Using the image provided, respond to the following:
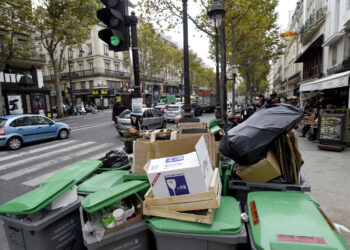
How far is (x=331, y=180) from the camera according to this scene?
173 inches

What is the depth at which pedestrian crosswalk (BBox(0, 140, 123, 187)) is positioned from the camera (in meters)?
5.38

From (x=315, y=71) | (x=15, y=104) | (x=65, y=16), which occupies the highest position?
(x=65, y=16)

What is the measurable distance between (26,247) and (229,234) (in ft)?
6.29

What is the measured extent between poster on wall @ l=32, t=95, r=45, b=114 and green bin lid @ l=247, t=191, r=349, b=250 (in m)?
23.0

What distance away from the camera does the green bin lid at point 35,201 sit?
1794 millimetres

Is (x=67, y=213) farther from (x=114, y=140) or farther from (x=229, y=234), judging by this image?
(x=114, y=140)

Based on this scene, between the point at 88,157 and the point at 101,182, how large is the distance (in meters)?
4.68

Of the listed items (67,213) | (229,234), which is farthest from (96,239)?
(229,234)

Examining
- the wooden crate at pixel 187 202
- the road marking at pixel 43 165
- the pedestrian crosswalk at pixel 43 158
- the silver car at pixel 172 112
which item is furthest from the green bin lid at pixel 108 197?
the silver car at pixel 172 112

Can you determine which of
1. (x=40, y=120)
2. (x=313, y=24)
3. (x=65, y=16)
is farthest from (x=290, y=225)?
(x=313, y=24)

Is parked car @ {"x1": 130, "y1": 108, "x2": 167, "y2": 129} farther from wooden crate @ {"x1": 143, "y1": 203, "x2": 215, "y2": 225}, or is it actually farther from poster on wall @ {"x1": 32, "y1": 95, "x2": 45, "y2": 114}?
poster on wall @ {"x1": 32, "y1": 95, "x2": 45, "y2": 114}

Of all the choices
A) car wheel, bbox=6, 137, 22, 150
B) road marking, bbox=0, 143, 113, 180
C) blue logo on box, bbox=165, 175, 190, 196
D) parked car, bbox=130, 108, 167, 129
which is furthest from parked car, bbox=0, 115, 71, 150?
blue logo on box, bbox=165, 175, 190, 196

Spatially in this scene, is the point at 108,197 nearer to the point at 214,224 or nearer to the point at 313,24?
the point at 214,224

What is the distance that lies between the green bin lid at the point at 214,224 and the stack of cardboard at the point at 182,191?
50 mm
